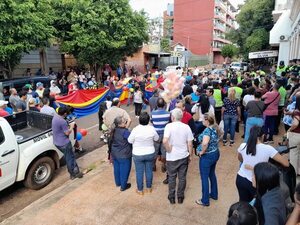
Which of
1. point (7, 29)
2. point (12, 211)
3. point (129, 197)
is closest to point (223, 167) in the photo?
point (129, 197)

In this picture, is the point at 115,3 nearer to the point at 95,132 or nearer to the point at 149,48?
the point at 95,132

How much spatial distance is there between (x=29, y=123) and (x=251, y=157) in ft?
18.7

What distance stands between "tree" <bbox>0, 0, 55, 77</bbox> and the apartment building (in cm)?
4791

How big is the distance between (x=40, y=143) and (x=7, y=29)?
965cm

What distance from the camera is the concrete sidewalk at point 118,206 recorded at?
4543 mm

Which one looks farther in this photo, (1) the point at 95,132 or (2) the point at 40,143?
(1) the point at 95,132

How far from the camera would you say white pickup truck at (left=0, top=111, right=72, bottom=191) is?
5188 mm

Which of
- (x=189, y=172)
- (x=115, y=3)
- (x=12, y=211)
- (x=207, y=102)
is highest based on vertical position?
(x=115, y=3)

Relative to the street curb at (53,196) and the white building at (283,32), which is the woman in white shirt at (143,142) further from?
the white building at (283,32)

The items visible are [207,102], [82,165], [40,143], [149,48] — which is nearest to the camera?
[40,143]

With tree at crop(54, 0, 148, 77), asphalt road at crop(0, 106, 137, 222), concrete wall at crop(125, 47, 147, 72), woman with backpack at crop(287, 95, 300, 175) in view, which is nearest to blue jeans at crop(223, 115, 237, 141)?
woman with backpack at crop(287, 95, 300, 175)

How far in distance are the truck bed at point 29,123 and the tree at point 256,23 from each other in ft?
86.7

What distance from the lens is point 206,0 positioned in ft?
198

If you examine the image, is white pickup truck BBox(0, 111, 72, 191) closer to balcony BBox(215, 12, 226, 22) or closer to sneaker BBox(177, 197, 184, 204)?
sneaker BBox(177, 197, 184, 204)
